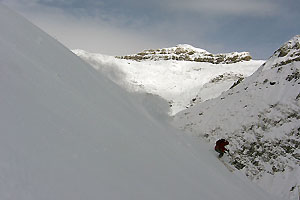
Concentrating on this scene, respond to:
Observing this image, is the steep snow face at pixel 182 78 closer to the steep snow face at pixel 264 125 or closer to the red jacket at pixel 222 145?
the steep snow face at pixel 264 125

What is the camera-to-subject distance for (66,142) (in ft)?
10.1

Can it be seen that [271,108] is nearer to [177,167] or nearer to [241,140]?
[241,140]

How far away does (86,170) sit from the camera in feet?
9.53

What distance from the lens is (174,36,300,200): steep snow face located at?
12.2 metres

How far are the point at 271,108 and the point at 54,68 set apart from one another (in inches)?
572

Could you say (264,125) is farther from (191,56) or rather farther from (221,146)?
(191,56)

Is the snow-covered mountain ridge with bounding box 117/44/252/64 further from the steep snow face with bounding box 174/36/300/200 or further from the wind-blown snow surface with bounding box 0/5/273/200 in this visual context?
the wind-blown snow surface with bounding box 0/5/273/200

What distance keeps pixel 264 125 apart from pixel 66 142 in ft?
47.0

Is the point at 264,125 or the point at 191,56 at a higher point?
the point at 191,56

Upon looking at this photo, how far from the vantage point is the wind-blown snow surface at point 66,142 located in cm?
241

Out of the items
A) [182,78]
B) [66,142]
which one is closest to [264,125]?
[66,142]

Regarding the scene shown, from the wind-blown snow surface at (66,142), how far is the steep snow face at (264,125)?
768cm

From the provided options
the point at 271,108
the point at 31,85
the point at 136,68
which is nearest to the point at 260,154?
the point at 271,108

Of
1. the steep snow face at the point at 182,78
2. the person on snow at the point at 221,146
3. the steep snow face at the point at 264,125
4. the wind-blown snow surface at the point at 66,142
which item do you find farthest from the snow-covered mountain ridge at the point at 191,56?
the wind-blown snow surface at the point at 66,142
